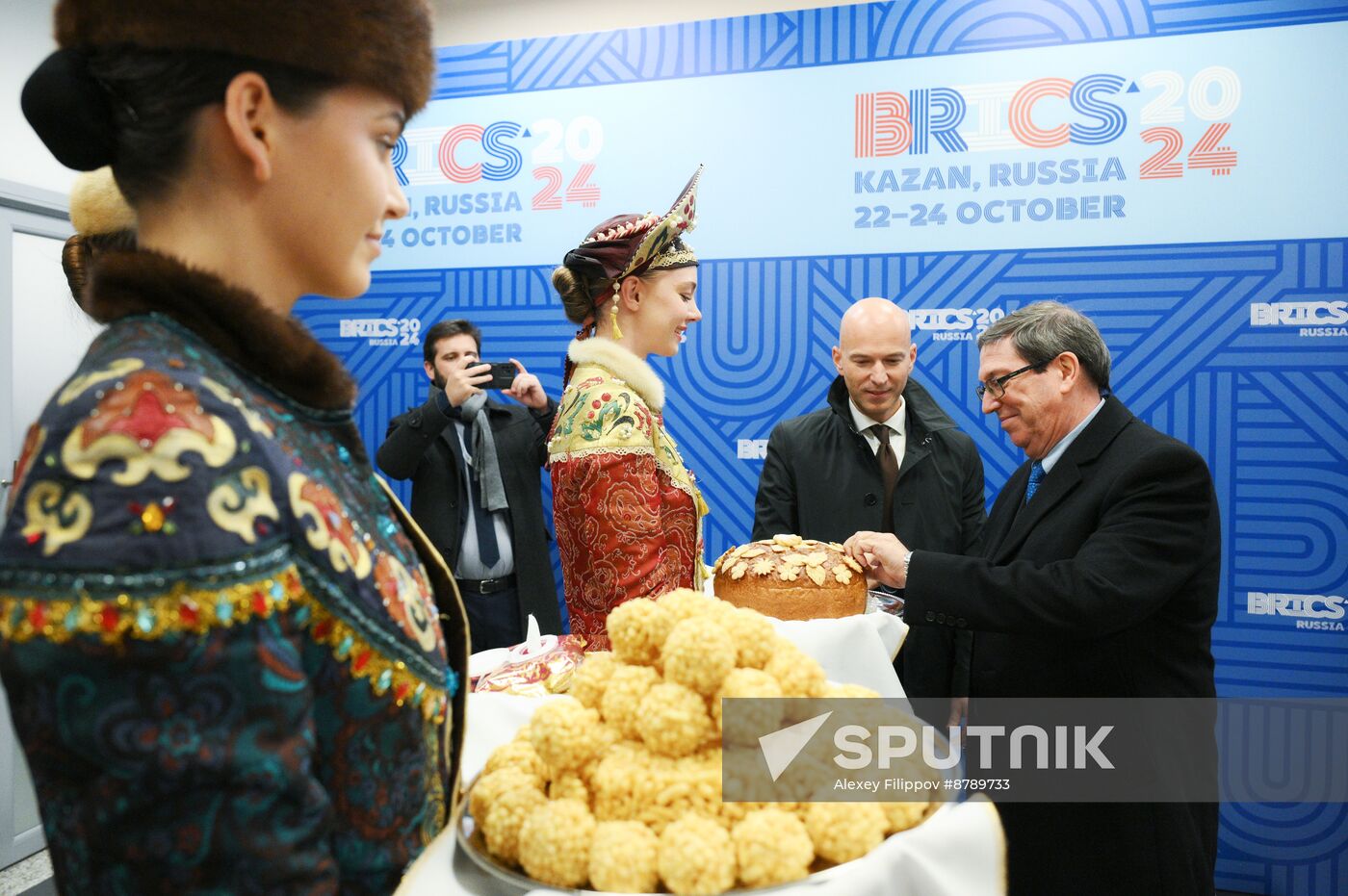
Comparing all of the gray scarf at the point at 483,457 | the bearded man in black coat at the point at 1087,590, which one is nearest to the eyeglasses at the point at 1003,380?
the bearded man in black coat at the point at 1087,590

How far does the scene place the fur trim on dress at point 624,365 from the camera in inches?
85.4

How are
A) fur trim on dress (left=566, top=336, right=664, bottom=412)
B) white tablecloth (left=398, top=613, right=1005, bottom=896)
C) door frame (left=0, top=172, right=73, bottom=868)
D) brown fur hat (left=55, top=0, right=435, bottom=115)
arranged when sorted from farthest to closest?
1. door frame (left=0, top=172, right=73, bottom=868)
2. fur trim on dress (left=566, top=336, right=664, bottom=412)
3. white tablecloth (left=398, top=613, right=1005, bottom=896)
4. brown fur hat (left=55, top=0, right=435, bottom=115)

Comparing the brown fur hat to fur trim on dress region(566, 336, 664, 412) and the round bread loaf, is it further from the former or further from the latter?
the round bread loaf

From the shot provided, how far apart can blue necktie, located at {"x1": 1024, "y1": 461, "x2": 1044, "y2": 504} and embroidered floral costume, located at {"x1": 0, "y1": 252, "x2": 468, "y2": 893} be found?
1.98m

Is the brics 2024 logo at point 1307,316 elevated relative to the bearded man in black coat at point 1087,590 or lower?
elevated

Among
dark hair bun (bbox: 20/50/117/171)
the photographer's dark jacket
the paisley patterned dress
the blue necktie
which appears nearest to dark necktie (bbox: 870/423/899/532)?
the blue necktie

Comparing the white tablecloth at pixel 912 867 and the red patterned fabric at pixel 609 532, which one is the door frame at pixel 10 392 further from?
the white tablecloth at pixel 912 867

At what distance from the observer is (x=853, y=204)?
12.3 feet

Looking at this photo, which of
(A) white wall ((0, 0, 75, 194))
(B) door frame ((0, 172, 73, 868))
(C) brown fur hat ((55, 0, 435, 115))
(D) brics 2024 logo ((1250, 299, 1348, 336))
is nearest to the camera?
(C) brown fur hat ((55, 0, 435, 115))

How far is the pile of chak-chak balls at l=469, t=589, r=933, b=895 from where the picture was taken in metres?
0.89

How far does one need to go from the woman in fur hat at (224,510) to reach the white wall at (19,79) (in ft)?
12.2

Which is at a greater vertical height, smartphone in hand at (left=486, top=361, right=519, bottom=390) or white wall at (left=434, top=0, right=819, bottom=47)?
white wall at (left=434, top=0, right=819, bottom=47)

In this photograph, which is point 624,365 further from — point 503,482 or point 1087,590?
point 503,482

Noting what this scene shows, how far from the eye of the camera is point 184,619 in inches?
24.9
